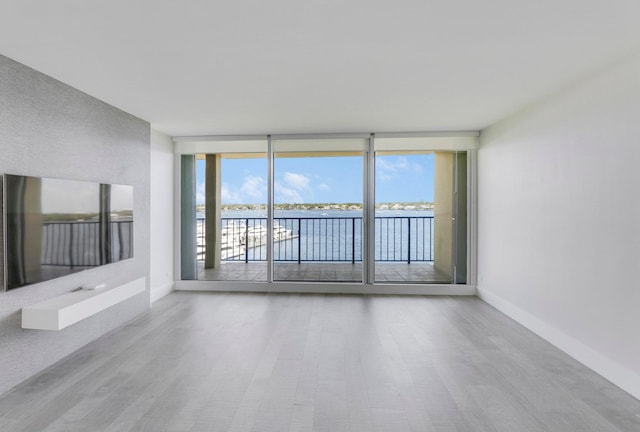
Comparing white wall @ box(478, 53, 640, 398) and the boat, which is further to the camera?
the boat

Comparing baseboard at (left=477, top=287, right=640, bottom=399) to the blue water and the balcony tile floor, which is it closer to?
the balcony tile floor

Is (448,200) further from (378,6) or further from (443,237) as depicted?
(378,6)

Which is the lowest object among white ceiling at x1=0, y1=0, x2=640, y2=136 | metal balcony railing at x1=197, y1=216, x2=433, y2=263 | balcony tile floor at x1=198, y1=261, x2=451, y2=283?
balcony tile floor at x1=198, y1=261, x2=451, y2=283

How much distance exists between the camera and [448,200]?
530 centimetres

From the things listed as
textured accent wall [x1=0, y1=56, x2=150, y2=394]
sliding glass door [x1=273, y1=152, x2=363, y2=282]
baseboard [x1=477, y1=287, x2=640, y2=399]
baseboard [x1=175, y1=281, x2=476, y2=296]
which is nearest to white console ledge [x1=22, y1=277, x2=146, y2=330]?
textured accent wall [x1=0, y1=56, x2=150, y2=394]

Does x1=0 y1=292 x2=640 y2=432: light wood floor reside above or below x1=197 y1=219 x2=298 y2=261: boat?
below

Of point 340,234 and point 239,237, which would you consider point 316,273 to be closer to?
point 340,234

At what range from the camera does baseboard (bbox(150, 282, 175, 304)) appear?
15.6 feet

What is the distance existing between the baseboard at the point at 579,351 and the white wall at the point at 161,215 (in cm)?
457

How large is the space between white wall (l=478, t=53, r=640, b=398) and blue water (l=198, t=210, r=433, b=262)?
1.68 m

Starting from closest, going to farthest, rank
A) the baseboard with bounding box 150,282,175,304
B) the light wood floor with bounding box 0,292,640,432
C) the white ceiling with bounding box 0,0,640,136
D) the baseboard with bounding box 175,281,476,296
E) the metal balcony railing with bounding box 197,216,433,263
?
the white ceiling with bounding box 0,0,640,136 → the light wood floor with bounding box 0,292,640,432 → the baseboard with bounding box 150,282,175,304 → the baseboard with bounding box 175,281,476,296 → the metal balcony railing with bounding box 197,216,433,263

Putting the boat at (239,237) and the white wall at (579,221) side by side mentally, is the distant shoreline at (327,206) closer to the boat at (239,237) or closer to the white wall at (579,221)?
the boat at (239,237)

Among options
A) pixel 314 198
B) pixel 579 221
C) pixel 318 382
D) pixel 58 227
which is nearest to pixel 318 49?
pixel 318 382

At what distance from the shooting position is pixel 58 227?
286cm
